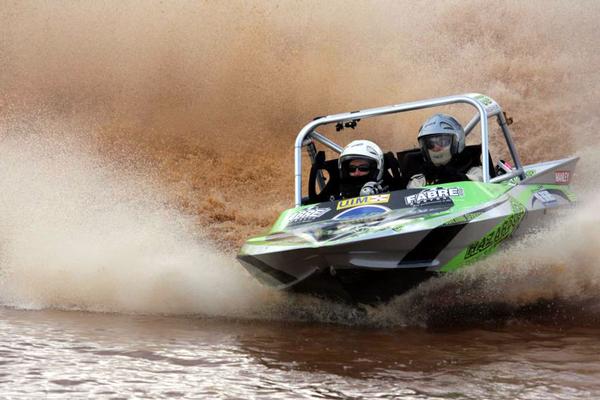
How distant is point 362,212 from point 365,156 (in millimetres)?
864

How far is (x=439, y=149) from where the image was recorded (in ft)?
29.7

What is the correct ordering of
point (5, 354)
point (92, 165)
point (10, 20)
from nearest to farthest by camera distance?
point (5, 354) → point (92, 165) → point (10, 20)

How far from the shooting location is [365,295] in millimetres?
7656

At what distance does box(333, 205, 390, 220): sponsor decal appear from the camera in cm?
798

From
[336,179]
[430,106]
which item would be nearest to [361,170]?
[336,179]

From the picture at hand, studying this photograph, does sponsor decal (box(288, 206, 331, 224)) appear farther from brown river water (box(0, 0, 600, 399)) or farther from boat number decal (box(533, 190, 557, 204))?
boat number decal (box(533, 190, 557, 204))

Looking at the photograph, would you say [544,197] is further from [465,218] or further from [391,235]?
[391,235]

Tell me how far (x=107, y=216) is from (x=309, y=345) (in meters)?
5.05

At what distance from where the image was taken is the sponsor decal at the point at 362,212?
798 centimetres

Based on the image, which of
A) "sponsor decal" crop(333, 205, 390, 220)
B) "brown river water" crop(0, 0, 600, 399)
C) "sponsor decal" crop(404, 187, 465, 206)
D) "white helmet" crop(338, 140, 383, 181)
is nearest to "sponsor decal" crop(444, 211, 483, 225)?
"sponsor decal" crop(404, 187, 465, 206)

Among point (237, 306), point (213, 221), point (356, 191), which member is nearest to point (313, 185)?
point (356, 191)

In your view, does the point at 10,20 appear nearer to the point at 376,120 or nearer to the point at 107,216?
the point at 376,120

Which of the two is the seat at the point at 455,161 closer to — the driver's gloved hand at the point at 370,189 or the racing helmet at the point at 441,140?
the racing helmet at the point at 441,140

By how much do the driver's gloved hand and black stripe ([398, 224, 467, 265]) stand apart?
55.3 inches
